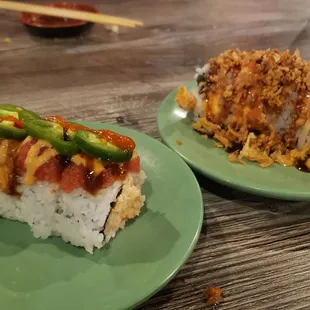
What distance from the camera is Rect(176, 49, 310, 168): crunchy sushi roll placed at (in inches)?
77.2

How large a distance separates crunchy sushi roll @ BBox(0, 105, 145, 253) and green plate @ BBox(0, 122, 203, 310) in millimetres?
51

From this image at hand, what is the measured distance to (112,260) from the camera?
1.38m

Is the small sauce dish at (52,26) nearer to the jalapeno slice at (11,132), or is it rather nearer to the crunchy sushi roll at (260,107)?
the crunchy sushi roll at (260,107)

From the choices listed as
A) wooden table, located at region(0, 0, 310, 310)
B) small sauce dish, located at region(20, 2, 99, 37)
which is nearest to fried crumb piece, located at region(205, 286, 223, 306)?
wooden table, located at region(0, 0, 310, 310)

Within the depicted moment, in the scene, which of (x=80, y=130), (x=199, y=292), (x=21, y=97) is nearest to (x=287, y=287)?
(x=199, y=292)

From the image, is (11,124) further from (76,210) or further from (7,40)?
(7,40)

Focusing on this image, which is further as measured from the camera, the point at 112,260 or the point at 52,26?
the point at 52,26

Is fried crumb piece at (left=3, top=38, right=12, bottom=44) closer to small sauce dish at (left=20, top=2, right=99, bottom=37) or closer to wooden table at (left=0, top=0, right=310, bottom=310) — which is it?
wooden table at (left=0, top=0, right=310, bottom=310)

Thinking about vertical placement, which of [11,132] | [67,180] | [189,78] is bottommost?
[189,78]

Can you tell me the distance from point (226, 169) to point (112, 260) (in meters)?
0.68

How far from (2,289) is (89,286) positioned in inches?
10.1

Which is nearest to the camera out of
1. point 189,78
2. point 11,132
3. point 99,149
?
point 99,149

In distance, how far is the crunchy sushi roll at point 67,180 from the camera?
1.40 metres

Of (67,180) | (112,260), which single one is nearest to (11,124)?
A: (67,180)
